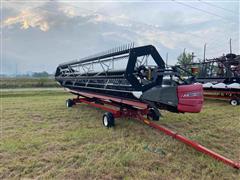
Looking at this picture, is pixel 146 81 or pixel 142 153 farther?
pixel 146 81

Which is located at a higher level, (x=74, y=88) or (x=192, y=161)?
(x=74, y=88)

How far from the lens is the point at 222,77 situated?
390 inches

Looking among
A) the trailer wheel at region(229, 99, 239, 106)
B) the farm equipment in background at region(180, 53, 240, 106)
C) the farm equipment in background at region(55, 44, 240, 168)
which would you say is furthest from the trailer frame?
the farm equipment in background at region(180, 53, 240, 106)

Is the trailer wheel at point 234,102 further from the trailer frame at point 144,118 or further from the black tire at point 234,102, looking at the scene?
the trailer frame at point 144,118

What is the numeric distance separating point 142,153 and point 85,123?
93.2 inches

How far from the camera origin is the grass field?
8.98 feet

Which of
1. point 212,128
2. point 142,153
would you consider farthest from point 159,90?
point 212,128

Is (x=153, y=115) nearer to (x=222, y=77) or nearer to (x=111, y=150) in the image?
(x=111, y=150)

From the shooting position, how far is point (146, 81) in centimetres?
446

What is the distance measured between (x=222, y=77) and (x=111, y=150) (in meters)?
8.24

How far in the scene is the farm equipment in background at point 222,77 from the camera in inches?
362

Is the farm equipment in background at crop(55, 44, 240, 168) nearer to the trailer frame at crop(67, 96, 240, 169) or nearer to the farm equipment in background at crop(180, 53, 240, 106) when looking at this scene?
the trailer frame at crop(67, 96, 240, 169)

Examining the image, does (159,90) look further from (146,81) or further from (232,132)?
(232,132)

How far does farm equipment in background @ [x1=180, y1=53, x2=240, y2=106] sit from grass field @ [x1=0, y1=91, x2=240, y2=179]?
166 inches
